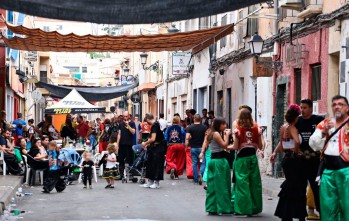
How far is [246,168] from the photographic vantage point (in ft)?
43.2

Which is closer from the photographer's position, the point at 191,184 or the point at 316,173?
the point at 316,173

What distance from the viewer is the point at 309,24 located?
19938 mm

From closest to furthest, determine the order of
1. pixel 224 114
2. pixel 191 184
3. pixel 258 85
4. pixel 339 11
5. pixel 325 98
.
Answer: pixel 339 11, pixel 325 98, pixel 191 184, pixel 258 85, pixel 224 114

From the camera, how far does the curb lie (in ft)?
49.6

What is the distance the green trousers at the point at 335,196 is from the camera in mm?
10312

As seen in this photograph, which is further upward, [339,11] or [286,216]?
[339,11]

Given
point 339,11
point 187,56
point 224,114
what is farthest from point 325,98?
point 187,56

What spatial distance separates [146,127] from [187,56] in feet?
34.7

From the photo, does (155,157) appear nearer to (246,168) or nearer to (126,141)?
(126,141)

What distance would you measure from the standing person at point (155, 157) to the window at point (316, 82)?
12.5ft

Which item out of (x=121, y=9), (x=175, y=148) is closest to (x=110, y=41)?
(x=175, y=148)

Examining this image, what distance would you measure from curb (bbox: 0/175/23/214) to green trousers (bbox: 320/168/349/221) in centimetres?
611

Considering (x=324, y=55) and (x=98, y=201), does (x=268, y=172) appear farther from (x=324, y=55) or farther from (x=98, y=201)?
(x=98, y=201)

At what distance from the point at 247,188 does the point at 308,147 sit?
1331 mm
